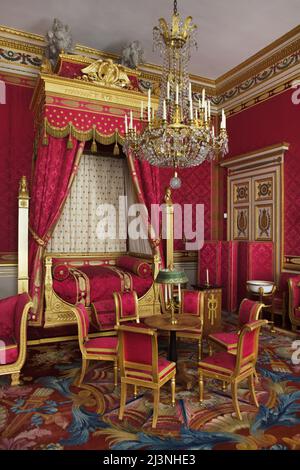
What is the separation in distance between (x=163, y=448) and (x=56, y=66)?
5.06 metres

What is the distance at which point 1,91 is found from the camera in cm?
570

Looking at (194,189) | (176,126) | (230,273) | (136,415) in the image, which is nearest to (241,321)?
(136,415)

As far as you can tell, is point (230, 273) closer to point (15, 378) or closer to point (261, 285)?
point (261, 285)

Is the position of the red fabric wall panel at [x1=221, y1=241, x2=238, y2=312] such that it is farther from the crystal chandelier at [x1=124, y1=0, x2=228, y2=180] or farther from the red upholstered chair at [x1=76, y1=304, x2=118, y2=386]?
the red upholstered chair at [x1=76, y1=304, x2=118, y2=386]

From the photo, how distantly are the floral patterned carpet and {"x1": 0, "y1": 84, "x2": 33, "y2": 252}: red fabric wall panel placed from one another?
2612 mm

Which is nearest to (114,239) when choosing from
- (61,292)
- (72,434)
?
(61,292)

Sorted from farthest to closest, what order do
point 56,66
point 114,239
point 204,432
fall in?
point 114,239 → point 56,66 → point 204,432

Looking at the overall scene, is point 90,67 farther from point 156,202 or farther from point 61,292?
point 61,292

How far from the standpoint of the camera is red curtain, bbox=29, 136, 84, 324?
473 cm

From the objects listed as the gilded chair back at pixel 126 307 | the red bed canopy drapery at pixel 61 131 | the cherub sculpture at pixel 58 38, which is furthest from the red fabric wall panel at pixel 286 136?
the cherub sculpture at pixel 58 38

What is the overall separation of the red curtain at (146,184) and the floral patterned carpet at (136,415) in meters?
2.09

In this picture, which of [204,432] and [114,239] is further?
[114,239]

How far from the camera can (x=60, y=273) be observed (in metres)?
4.78

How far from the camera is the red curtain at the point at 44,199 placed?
473cm
